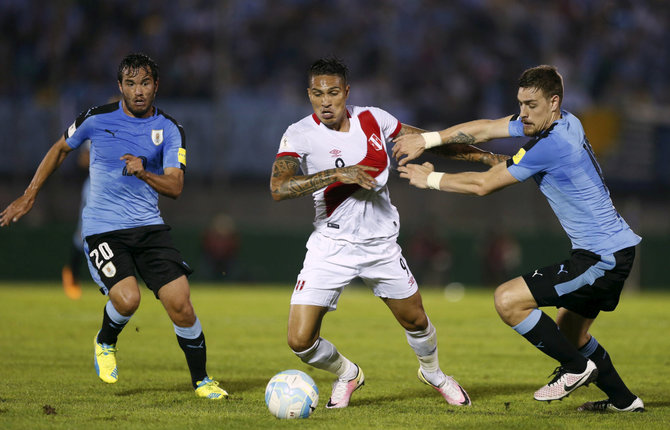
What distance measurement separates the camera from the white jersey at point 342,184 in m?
6.85

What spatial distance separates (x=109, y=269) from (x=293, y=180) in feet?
5.96

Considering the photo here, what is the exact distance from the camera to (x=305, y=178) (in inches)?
256

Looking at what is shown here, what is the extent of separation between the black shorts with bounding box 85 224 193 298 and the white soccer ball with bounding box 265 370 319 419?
144cm

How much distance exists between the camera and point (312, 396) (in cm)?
633

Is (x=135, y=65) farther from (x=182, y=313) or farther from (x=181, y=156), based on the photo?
(x=182, y=313)

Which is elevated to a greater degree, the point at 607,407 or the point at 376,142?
the point at 376,142

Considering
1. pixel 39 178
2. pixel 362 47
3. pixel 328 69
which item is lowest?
pixel 39 178

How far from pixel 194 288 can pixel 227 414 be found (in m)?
16.9

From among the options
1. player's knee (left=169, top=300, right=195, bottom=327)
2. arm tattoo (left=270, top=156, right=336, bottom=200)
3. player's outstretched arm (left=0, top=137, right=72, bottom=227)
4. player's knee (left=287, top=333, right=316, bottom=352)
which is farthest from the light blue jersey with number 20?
player's knee (left=287, top=333, right=316, bottom=352)

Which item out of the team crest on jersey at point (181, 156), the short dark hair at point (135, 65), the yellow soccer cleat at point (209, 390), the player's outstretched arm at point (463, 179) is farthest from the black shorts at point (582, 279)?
the short dark hair at point (135, 65)

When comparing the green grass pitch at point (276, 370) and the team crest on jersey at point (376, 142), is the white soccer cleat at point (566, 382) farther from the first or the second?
the team crest on jersey at point (376, 142)

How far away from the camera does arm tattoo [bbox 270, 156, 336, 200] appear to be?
6.43 m

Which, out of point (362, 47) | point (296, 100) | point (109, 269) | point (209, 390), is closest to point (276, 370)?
point (209, 390)

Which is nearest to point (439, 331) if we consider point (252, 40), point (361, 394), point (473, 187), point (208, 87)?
point (361, 394)
